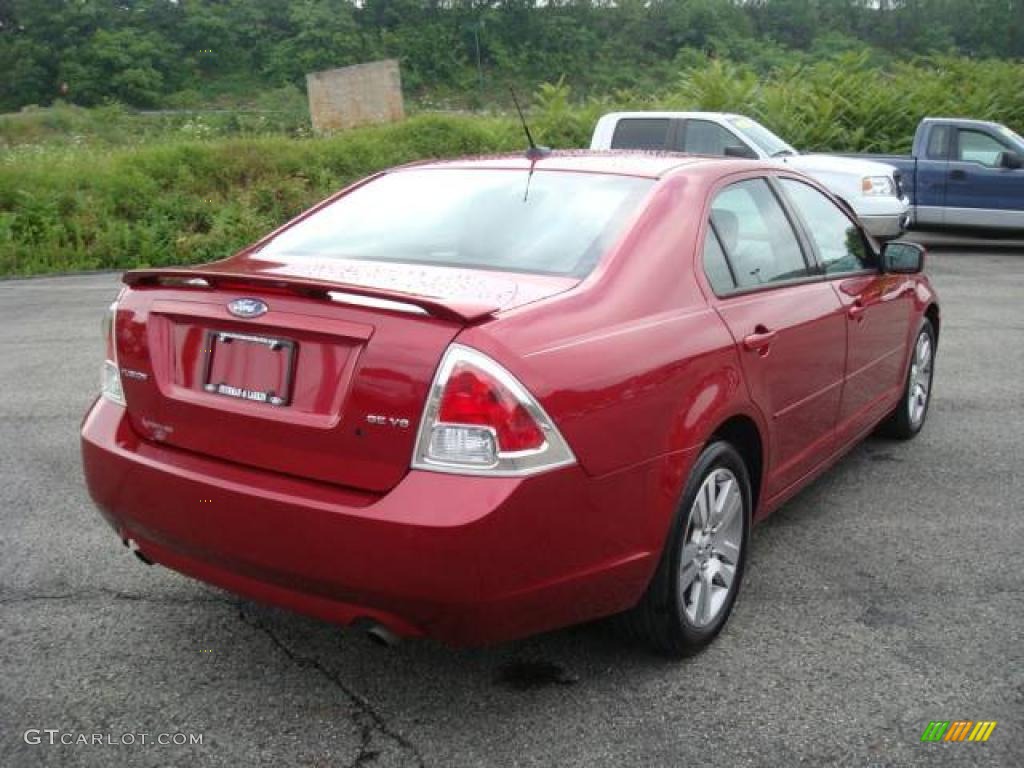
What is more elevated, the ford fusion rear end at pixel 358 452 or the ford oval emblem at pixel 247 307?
the ford oval emblem at pixel 247 307

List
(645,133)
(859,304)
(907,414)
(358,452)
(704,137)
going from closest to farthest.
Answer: (358,452)
(859,304)
(907,414)
(704,137)
(645,133)

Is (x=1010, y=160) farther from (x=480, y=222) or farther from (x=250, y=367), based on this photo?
(x=250, y=367)

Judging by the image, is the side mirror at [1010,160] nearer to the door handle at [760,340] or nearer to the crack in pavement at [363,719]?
the door handle at [760,340]

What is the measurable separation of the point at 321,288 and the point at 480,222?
981 millimetres

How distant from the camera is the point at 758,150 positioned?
13.2 meters

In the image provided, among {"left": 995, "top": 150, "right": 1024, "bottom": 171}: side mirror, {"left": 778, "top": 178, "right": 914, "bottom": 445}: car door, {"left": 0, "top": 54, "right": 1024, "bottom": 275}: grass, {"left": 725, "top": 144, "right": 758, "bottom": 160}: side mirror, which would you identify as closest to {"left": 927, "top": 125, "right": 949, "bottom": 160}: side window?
{"left": 995, "top": 150, "right": 1024, "bottom": 171}: side mirror

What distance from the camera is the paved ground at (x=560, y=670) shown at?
2799 millimetres

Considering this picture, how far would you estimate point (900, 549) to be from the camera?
4227 millimetres

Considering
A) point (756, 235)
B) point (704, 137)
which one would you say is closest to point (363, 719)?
point (756, 235)

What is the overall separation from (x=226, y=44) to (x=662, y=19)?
3041 centimetres

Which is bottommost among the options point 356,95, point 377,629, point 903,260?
point 377,629

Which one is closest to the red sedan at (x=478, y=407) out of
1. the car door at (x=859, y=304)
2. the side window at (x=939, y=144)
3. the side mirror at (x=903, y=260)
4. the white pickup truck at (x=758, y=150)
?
the car door at (x=859, y=304)

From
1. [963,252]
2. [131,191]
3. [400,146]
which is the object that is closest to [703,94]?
[400,146]

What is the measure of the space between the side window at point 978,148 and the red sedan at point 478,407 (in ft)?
42.0
